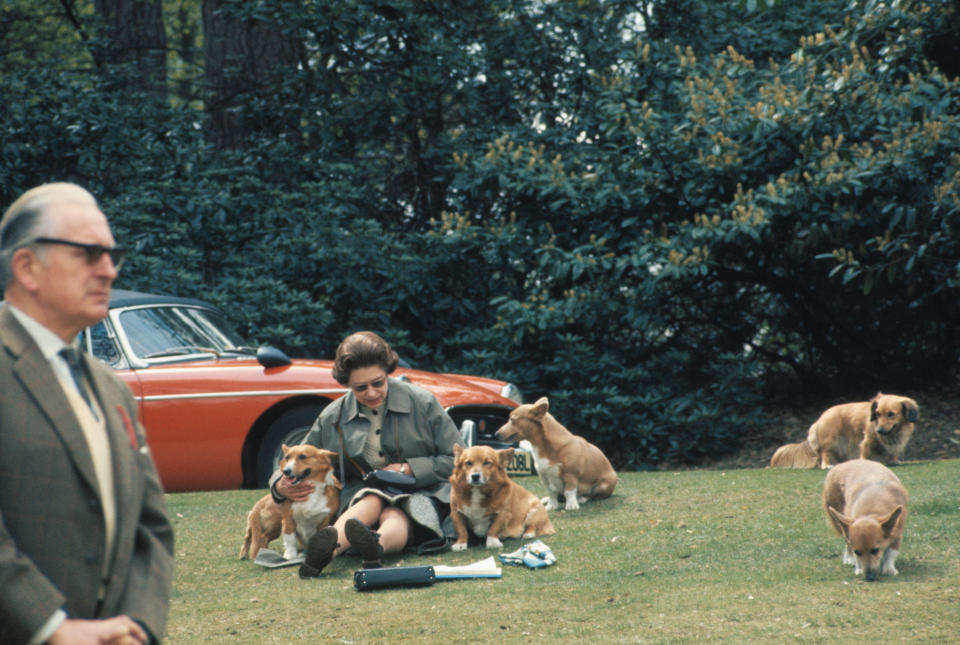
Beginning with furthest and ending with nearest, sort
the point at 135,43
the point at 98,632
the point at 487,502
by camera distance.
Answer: the point at 135,43
the point at 487,502
the point at 98,632

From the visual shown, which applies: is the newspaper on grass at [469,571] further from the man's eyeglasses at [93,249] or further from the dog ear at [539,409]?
the man's eyeglasses at [93,249]

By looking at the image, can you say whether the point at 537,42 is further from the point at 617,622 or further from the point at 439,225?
the point at 617,622

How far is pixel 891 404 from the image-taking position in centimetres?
946

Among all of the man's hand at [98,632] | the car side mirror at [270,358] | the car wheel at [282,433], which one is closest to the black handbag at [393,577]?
the man's hand at [98,632]

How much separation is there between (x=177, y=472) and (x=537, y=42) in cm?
805

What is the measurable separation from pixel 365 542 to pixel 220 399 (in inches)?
153

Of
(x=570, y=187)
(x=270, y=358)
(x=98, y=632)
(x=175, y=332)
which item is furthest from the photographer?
(x=570, y=187)

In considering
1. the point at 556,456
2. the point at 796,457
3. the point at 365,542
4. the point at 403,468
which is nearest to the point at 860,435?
the point at 796,457

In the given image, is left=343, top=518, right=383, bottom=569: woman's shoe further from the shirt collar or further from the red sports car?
the shirt collar

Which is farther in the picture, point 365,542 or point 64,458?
point 365,542

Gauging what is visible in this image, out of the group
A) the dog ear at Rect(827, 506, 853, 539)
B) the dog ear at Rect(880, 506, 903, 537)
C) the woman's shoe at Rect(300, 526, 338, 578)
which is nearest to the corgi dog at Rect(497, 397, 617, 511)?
the woman's shoe at Rect(300, 526, 338, 578)

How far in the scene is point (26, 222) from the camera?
7.18 ft

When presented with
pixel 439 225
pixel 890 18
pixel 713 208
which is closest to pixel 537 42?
pixel 439 225

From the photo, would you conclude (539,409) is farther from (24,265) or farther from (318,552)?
(24,265)
